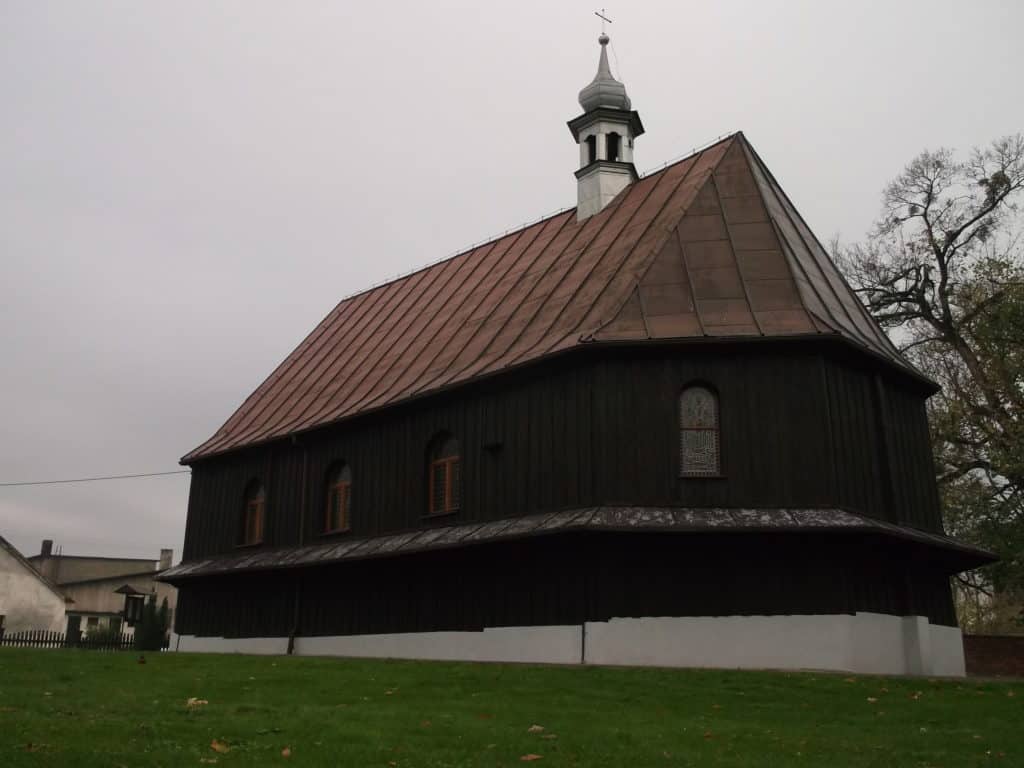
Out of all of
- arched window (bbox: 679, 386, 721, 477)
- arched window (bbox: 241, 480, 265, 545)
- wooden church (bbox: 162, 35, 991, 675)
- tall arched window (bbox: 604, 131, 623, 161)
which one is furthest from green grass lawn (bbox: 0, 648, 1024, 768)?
tall arched window (bbox: 604, 131, 623, 161)

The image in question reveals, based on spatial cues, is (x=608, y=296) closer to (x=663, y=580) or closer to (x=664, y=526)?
(x=664, y=526)

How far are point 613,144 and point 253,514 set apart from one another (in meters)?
13.8

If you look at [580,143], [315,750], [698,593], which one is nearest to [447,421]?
[698,593]

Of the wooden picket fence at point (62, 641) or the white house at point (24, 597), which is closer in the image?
the wooden picket fence at point (62, 641)

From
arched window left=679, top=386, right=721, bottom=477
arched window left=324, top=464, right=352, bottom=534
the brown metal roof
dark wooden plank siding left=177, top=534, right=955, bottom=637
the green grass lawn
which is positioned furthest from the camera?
arched window left=324, top=464, right=352, bottom=534

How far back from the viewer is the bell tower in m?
27.4

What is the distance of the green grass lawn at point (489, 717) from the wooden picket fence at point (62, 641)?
17485 millimetres

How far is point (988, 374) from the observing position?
27.3 metres

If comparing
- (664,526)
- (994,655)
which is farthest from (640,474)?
(994,655)

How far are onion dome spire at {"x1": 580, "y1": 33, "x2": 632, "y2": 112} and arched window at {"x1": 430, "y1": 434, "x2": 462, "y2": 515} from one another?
11.7m

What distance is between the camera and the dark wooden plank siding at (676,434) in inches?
719

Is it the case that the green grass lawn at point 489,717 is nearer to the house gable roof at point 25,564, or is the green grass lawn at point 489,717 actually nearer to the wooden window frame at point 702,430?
the wooden window frame at point 702,430

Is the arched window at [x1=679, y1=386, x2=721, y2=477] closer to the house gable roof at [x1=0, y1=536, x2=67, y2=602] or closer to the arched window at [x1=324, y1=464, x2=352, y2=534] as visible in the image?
the arched window at [x1=324, y1=464, x2=352, y2=534]

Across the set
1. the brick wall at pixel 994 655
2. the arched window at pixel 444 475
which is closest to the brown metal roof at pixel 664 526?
the arched window at pixel 444 475
